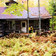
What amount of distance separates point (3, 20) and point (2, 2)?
Answer: 50.3 ft

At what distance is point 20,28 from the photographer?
1656 cm

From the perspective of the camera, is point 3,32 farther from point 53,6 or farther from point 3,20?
point 53,6

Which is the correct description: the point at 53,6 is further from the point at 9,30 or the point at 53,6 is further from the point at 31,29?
the point at 9,30

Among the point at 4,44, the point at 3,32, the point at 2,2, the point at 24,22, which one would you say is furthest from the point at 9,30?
the point at 2,2

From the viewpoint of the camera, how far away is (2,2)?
28188 mm

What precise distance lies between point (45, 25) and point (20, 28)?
498cm

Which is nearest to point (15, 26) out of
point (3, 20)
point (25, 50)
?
point (3, 20)

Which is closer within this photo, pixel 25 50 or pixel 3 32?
pixel 25 50

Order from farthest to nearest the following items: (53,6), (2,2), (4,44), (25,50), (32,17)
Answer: (2,2) < (53,6) < (32,17) < (4,44) < (25,50)

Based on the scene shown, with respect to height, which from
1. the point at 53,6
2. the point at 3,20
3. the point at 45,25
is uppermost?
the point at 53,6

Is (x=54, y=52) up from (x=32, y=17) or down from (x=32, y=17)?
down

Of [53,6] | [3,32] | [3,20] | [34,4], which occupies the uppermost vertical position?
[34,4]

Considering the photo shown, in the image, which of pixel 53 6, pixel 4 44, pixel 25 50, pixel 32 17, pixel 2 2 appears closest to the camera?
pixel 25 50

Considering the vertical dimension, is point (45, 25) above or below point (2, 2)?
below
